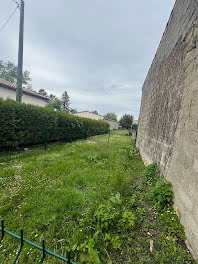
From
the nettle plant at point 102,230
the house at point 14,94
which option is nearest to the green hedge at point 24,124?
the nettle plant at point 102,230

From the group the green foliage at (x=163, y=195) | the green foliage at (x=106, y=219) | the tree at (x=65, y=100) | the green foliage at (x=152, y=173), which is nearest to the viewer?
the green foliage at (x=106, y=219)

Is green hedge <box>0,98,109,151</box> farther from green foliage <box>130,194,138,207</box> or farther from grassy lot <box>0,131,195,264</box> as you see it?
green foliage <box>130,194,138,207</box>

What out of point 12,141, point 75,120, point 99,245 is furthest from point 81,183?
point 75,120

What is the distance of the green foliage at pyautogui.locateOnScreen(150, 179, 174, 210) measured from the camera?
6.39ft

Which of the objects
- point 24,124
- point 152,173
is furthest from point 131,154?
point 24,124

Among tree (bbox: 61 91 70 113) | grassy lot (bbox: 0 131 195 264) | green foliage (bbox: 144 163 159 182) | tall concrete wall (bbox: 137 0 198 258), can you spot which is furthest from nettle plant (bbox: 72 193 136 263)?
tree (bbox: 61 91 70 113)

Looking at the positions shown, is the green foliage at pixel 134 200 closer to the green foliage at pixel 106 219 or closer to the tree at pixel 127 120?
the green foliage at pixel 106 219

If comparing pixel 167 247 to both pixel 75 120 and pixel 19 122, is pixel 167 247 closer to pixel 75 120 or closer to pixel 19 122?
pixel 19 122

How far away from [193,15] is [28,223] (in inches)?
179

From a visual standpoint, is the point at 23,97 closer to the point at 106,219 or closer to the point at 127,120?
the point at 106,219

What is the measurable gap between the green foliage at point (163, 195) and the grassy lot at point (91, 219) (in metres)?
0.02

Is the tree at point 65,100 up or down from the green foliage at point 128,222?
up

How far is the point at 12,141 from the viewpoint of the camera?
4645 mm

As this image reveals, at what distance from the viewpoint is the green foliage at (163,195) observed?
1947 millimetres
